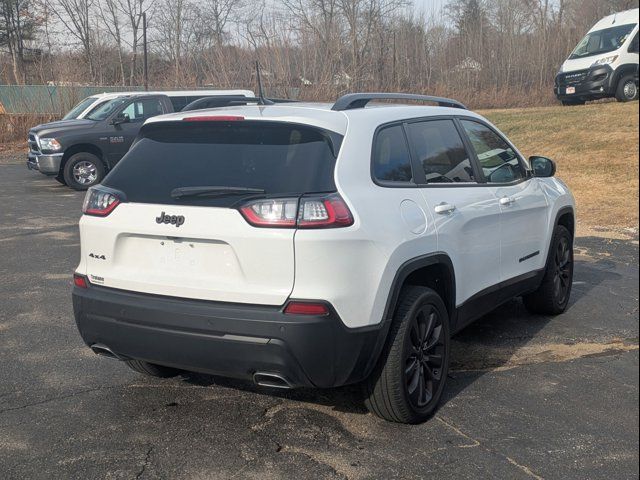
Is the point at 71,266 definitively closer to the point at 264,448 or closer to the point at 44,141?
the point at 264,448

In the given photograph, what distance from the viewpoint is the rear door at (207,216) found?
349 centimetres

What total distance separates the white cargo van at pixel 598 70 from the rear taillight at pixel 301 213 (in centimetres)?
1664

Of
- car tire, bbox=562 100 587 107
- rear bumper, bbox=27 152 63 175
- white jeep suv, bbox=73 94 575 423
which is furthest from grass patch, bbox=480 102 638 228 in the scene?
rear bumper, bbox=27 152 63 175

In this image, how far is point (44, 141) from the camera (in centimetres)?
1456

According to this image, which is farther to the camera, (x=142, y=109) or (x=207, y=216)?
(x=142, y=109)

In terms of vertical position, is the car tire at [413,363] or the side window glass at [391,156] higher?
the side window glass at [391,156]

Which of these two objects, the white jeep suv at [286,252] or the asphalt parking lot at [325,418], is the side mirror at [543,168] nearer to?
the asphalt parking lot at [325,418]

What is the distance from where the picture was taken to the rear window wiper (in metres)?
3.58

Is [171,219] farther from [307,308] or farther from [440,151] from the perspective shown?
[440,151]

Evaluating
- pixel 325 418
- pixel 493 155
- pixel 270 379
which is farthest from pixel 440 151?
pixel 270 379

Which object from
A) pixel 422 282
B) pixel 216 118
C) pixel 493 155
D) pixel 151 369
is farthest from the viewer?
pixel 493 155

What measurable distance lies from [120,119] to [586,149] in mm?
9673

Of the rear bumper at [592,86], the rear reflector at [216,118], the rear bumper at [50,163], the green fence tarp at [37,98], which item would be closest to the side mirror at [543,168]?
the rear reflector at [216,118]

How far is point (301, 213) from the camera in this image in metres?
3.45
